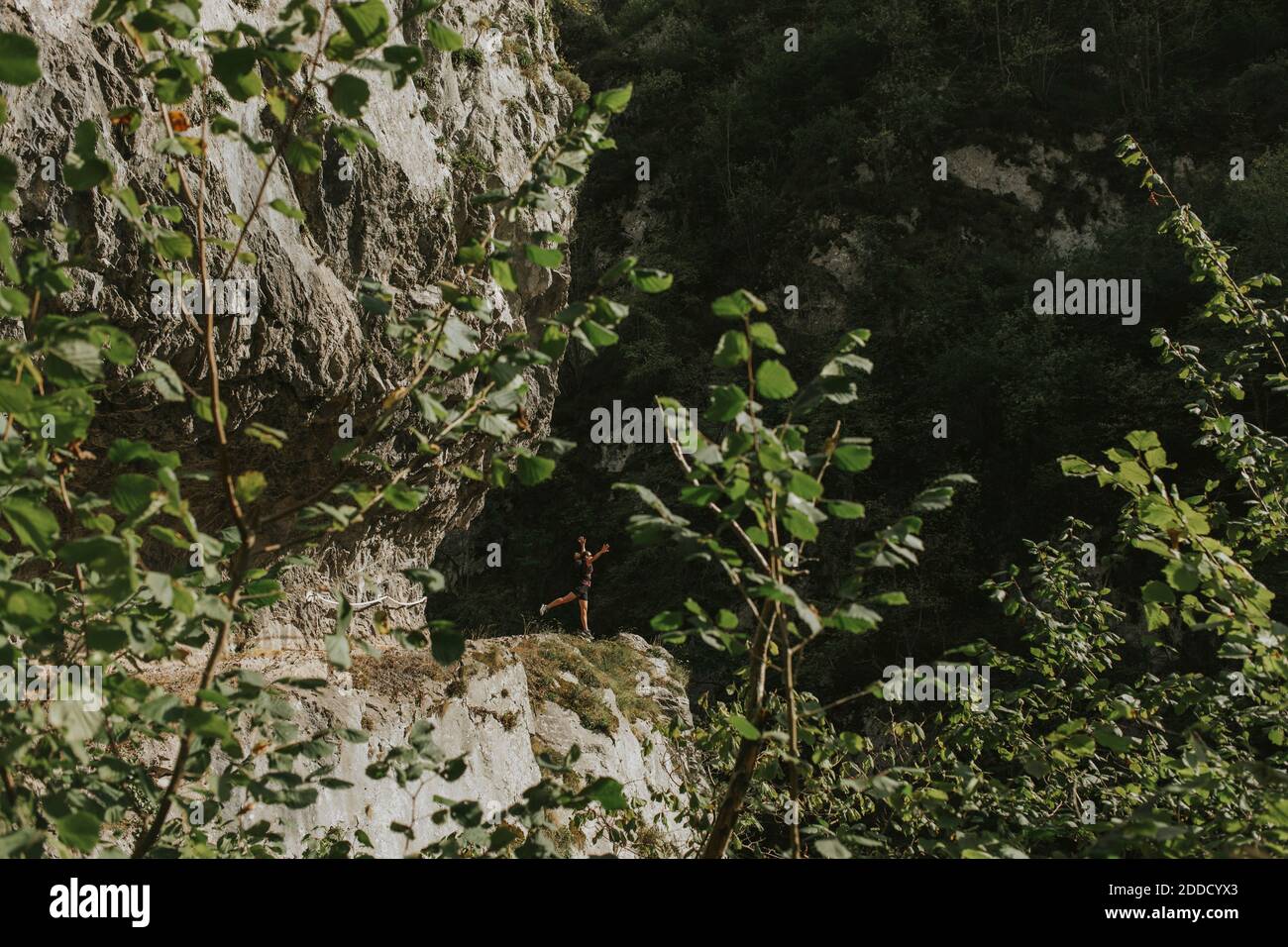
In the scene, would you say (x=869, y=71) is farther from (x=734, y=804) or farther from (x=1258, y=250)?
(x=734, y=804)

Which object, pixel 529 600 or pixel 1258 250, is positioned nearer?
pixel 1258 250

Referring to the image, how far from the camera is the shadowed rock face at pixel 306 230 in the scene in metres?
6.39

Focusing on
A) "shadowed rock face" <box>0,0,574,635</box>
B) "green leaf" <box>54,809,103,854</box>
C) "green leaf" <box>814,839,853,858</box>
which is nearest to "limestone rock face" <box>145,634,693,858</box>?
"shadowed rock face" <box>0,0,574,635</box>

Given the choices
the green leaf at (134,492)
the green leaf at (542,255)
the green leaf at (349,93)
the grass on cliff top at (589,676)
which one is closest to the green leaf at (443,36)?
the green leaf at (349,93)

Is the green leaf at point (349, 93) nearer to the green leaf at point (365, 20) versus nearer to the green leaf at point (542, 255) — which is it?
the green leaf at point (365, 20)

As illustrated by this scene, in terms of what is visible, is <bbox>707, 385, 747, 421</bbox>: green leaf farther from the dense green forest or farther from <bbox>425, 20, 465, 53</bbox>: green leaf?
the dense green forest

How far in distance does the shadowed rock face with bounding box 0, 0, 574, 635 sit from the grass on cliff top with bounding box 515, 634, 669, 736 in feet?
6.65

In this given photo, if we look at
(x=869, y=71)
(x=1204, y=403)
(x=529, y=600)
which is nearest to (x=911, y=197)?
(x=869, y=71)

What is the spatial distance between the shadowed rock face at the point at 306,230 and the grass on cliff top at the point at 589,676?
203 cm

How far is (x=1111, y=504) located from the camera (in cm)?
1858

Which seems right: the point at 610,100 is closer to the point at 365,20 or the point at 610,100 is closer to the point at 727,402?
the point at 365,20

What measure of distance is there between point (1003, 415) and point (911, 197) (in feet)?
22.3

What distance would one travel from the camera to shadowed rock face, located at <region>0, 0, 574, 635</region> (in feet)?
21.0

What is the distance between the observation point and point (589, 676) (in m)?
11.5
